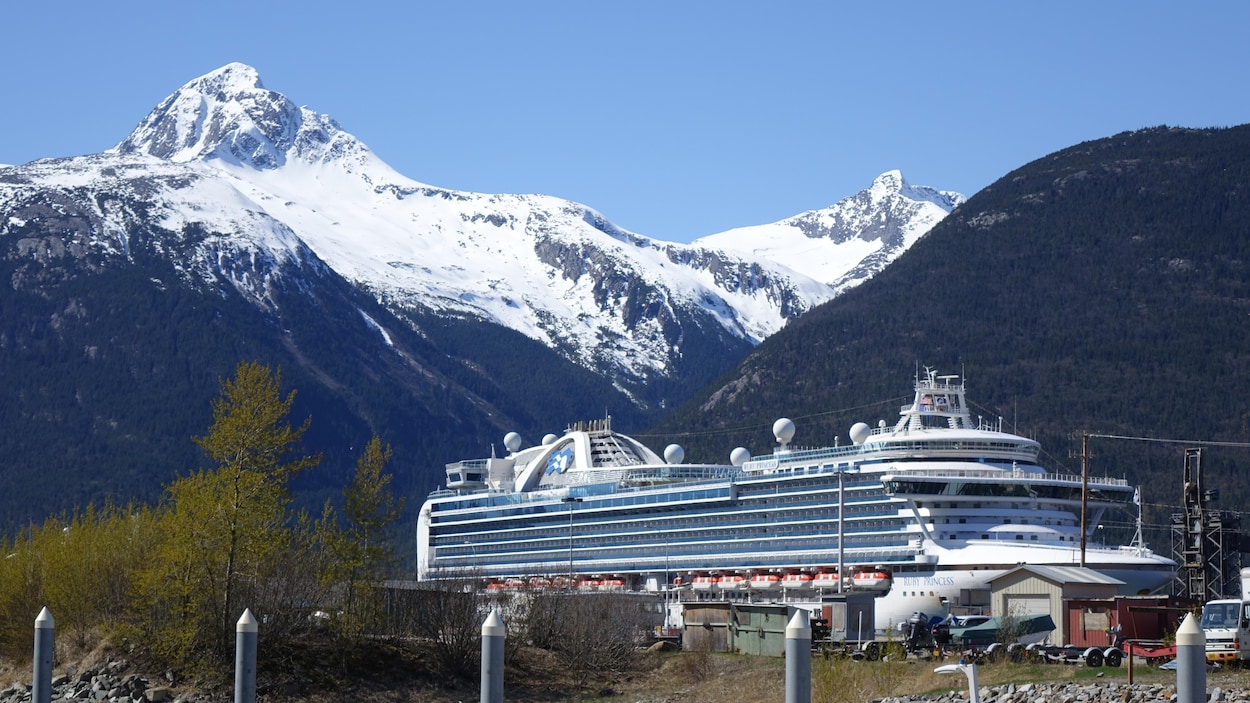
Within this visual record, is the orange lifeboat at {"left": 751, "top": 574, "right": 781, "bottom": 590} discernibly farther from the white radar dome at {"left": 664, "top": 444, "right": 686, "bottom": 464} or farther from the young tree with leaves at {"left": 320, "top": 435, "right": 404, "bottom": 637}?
the young tree with leaves at {"left": 320, "top": 435, "right": 404, "bottom": 637}

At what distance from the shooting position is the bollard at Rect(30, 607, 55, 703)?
3075 cm

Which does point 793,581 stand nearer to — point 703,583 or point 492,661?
point 703,583

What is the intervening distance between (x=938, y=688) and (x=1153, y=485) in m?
132

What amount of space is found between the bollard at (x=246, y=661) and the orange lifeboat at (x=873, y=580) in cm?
6946

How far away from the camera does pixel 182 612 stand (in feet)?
193

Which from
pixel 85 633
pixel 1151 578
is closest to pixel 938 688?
pixel 85 633

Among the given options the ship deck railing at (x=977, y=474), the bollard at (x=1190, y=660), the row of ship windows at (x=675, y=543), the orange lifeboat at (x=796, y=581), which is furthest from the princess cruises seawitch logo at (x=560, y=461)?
the bollard at (x=1190, y=660)

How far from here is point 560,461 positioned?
13612 cm

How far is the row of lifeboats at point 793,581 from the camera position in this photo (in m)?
94.8

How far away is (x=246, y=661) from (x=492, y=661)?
6287mm

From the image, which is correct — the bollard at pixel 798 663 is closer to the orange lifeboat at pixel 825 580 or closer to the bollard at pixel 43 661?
the bollard at pixel 43 661

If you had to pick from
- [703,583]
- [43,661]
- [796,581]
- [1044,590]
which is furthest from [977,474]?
[43,661]

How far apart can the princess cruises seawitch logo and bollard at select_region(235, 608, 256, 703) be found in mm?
107125

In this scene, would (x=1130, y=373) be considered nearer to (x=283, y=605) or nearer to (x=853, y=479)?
(x=853, y=479)
